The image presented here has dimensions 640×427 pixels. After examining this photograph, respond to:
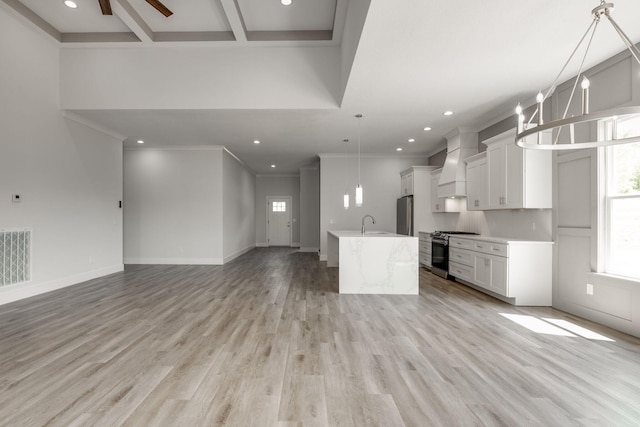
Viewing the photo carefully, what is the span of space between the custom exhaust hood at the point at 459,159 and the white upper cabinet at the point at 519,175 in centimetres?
113

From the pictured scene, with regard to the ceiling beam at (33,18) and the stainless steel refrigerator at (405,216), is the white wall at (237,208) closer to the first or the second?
the ceiling beam at (33,18)

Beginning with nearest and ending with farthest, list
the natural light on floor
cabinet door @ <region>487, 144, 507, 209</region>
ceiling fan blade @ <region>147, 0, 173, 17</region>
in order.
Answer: the natural light on floor → ceiling fan blade @ <region>147, 0, 173, 17</region> → cabinet door @ <region>487, 144, 507, 209</region>

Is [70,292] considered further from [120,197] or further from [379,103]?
[379,103]

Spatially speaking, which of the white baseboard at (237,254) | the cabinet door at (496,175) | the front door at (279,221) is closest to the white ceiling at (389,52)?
the cabinet door at (496,175)

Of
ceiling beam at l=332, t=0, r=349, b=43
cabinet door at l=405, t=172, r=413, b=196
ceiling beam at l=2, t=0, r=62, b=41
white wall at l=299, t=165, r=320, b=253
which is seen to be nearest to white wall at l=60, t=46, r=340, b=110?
ceiling beam at l=2, t=0, r=62, b=41

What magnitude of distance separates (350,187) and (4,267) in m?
7.03

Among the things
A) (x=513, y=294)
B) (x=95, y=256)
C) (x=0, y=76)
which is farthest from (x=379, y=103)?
(x=95, y=256)

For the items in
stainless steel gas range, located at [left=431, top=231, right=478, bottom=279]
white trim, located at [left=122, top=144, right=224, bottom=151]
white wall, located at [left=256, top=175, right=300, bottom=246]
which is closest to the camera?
stainless steel gas range, located at [left=431, top=231, right=478, bottom=279]

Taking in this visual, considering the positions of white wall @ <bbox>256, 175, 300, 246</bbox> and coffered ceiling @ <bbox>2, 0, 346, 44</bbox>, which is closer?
coffered ceiling @ <bbox>2, 0, 346, 44</bbox>

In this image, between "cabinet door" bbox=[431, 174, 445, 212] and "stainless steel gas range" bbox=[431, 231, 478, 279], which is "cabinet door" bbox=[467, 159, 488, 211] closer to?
"stainless steel gas range" bbox=[431, 231, 478, 279]

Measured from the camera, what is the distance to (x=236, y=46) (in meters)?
5.02

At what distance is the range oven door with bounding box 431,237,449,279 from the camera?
20.2 feet

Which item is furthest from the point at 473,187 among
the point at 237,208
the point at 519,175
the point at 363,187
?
the point at 237,208

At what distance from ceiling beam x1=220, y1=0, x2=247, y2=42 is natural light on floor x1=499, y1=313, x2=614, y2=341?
5.11m
